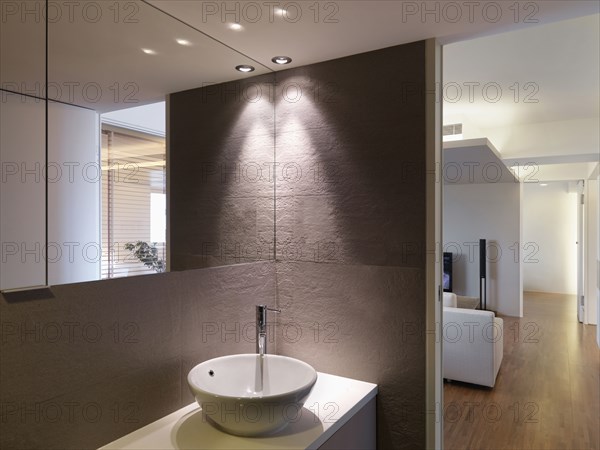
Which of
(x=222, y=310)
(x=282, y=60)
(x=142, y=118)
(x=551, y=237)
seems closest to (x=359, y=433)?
(x=222, y=310)

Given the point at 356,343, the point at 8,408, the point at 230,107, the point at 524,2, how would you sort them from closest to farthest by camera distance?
the point at 8,408 → the point at 524,2 → the point at 356,343 → the point at 230,107

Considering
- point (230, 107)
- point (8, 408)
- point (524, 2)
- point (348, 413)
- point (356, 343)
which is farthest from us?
point (230, 107)

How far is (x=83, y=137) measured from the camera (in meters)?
1.27

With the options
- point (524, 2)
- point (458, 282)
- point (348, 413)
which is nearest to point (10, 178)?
point (348, 413)

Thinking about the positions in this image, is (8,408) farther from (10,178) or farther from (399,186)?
(399,186)

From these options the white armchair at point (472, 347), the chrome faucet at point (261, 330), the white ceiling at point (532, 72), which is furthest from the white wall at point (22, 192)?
the white armchair at point (472, 347)

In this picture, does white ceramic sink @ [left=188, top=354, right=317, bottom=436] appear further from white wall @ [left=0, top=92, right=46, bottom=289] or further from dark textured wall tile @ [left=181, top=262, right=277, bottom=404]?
white wall @ [left=0, top=92, right=46, bottom=289]

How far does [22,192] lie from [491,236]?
685 cm

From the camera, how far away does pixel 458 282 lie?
6.97m

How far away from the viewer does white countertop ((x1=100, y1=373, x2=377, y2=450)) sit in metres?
1.33

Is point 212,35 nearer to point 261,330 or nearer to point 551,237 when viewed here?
point 261,330

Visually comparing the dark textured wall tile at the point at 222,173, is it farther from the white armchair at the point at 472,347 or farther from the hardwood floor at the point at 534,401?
the white armchair at the point at 472,347

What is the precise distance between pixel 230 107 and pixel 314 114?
0.38 metres

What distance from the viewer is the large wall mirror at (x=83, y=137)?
44.5 inches
